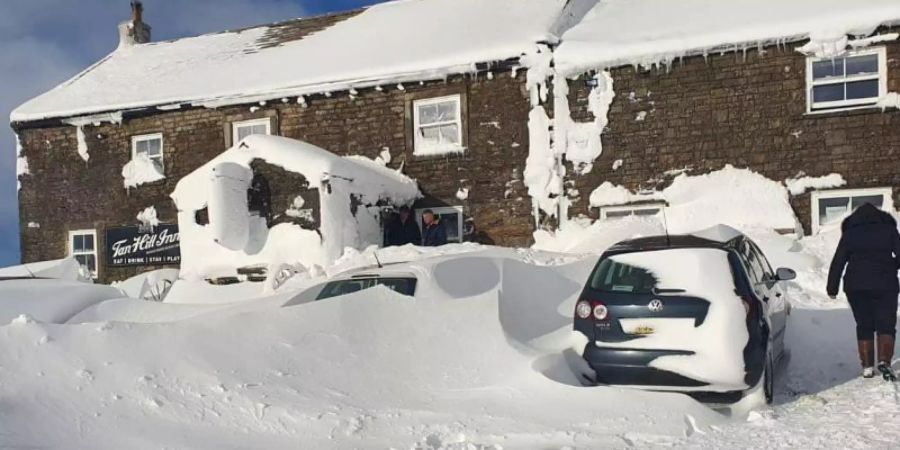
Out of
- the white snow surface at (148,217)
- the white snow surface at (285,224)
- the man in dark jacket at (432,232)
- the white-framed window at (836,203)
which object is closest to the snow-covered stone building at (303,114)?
the white snow surface at (148,217)

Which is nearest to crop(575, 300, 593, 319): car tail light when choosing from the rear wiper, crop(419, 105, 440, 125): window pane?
the rear wiper

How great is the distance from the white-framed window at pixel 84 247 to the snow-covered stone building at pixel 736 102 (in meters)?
12.1

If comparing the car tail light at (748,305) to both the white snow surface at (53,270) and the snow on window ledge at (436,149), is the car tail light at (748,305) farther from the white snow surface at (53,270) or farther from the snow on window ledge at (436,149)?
the white snow surface at (53,270)

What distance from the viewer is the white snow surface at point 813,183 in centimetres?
1273

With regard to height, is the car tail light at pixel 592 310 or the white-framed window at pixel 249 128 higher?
the white-framed window at pixel 249 128

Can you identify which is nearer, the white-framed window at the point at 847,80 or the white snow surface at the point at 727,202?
the white-framed window at the point at 847,80

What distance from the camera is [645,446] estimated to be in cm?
505

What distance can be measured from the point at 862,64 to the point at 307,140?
1091cm

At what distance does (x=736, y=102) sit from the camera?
13.3 meters

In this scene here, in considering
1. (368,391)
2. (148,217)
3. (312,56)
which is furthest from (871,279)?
(148,217)

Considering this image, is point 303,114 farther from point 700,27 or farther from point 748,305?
point 748,305

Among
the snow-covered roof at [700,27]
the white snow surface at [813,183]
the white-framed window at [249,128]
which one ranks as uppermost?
the snow-covered roof at [700,27]

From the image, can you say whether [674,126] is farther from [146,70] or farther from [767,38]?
[146,70]

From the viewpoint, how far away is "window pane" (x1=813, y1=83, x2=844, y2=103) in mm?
12859
